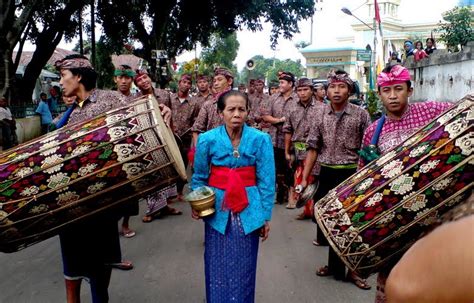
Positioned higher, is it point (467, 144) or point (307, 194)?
point (467, 144)

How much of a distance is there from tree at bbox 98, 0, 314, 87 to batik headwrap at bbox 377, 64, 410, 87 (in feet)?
51.4

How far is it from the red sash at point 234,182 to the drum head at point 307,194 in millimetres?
1049

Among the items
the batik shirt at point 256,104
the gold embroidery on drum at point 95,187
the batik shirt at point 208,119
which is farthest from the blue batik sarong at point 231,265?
the batik shirt at point 256,104

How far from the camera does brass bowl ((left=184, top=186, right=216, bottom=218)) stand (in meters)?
2.77

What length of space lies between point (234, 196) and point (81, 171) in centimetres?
90

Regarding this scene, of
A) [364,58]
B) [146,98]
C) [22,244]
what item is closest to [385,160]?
[146,98]

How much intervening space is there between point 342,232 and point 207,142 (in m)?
1.00

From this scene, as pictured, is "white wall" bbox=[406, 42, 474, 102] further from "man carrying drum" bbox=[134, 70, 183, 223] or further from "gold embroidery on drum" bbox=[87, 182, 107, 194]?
"gold embroidery on drum" bbox=[87, 182, 107, 194]

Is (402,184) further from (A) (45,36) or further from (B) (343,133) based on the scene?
(A) (45,36)

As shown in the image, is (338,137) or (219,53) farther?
(219,53)

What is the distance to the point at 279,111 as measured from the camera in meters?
6.88

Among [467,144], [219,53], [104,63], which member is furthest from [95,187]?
[219,53]

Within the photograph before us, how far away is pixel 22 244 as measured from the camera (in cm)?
264

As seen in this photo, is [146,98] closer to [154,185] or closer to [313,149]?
[154,185]
